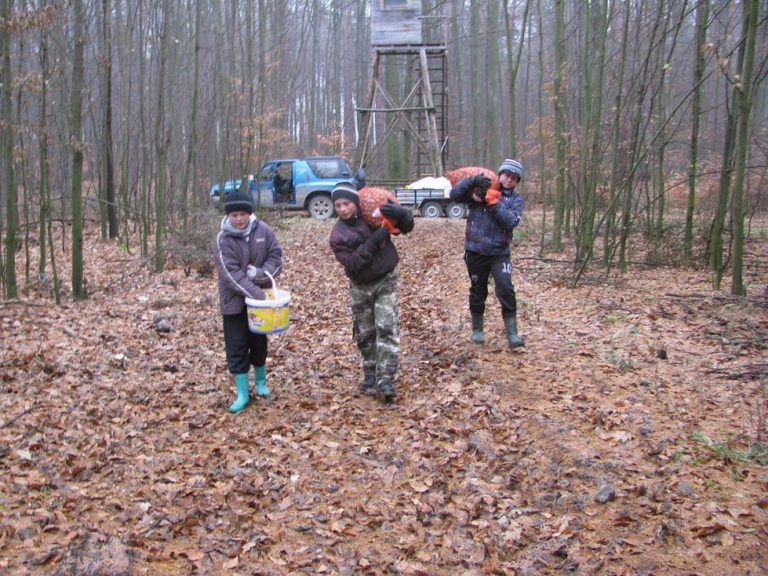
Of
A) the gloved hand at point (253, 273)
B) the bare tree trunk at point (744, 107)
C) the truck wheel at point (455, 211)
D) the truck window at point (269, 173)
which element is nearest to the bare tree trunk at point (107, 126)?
the truck window at point (269, 173)

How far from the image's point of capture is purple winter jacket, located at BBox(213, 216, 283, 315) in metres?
5.16

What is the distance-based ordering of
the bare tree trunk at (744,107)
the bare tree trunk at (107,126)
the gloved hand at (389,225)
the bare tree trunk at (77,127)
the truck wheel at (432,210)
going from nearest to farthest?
1. the gloved hand at (389,225)
2. the bare tree trunk at (744,107)
3. the bare tree trunk at (77,127)
4. the bare tree trunk at (107,126)
5. the truck wheel at (432,210)

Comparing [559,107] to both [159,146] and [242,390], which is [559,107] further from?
[242,390]

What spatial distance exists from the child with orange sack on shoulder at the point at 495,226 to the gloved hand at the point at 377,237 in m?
1.07

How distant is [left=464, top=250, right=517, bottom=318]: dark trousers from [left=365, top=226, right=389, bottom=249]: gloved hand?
135 cm

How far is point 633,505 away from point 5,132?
849cm

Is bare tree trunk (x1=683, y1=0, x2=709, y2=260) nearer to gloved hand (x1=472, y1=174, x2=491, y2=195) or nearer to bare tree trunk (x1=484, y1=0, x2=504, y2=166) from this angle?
gloved hand (x1=472, y1=174, x2=491, y2=195)


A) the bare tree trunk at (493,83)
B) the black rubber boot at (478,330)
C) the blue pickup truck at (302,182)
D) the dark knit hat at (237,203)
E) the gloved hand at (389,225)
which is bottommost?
the black rubber boot at (478,330)

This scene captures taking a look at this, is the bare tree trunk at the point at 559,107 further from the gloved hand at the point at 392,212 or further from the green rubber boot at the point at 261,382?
the green rubber boot at the point at 261,382

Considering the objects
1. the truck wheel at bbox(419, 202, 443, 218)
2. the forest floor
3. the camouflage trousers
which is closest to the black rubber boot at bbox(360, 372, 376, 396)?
the forest floor

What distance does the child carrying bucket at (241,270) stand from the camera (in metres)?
5.19

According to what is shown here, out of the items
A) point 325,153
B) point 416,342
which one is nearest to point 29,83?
point 416,342

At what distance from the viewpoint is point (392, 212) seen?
16.6ft

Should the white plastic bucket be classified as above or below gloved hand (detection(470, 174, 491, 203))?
below
